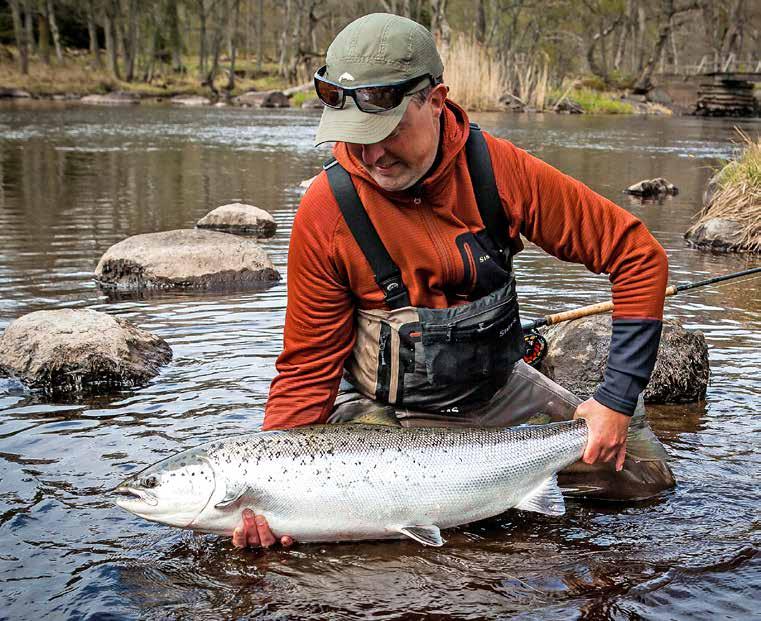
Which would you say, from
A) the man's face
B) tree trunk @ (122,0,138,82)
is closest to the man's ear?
the man's face

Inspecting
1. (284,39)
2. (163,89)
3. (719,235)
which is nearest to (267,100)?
(163,89)

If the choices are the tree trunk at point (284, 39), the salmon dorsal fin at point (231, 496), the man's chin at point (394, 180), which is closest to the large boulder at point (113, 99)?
the tree trunk at point (284, 39)

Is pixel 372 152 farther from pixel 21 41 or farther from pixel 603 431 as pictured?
pixel 21 41

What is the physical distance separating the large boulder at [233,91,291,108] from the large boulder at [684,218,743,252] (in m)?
40.7

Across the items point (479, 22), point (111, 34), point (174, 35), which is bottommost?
point (111, 34)

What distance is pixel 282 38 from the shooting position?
6975 cm

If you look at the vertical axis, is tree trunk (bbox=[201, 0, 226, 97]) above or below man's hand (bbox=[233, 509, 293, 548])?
above

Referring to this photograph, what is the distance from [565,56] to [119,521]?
70.9 metres

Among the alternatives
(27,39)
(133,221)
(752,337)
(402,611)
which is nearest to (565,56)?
(27,39)

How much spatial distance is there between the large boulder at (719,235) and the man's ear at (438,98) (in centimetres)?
911

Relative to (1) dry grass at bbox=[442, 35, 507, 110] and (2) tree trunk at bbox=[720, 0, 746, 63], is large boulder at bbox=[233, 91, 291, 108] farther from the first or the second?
(2) tree trunk at bbox=[720, 0, 746, 63]

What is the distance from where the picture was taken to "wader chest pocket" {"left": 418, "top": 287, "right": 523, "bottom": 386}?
409 cm

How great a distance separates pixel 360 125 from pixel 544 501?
1.79 metres

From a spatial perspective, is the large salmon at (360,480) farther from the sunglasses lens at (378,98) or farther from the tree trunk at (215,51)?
the tree trunk at (215,51)
